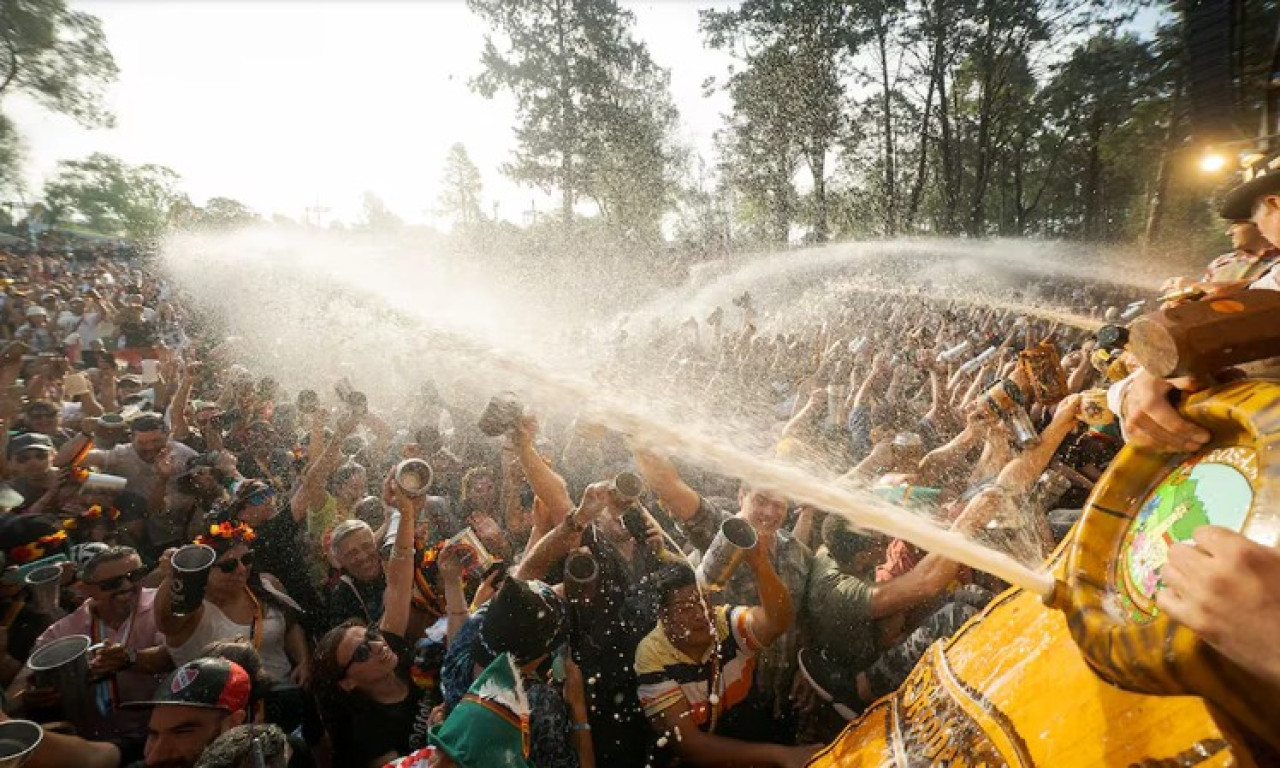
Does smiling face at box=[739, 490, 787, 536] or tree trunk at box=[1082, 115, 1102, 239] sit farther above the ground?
tree trunk at box=[1082, 115, 1102, 239]

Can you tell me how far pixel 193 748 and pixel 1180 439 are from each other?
422 cm

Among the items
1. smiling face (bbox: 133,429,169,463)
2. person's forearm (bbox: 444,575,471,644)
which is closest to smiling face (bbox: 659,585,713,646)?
person's forearm (bbox: 444,575,471,644)

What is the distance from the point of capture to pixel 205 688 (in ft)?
10.1

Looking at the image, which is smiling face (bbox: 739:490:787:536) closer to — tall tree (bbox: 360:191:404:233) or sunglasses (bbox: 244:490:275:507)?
sunglasses (bbox: 244:490:275:507)

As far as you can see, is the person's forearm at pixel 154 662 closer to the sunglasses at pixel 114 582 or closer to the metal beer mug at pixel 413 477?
the sunglasses at pixel 114 582

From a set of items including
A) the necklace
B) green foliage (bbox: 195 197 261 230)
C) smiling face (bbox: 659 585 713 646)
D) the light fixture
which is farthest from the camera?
green foliage (bbox: 195 197 261 230)

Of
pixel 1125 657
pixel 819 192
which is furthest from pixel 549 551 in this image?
pixel 819 192

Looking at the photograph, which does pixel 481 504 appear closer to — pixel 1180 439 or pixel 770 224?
pixel 1180 439

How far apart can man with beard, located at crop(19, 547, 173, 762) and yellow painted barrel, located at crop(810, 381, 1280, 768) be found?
4725 millimetres

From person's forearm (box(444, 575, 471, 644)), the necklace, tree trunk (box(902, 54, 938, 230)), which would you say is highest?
tree trunk (box(902, 54, 938, 230))

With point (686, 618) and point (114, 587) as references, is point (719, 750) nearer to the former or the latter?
point (686, 618)

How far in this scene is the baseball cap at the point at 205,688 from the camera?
119 inches

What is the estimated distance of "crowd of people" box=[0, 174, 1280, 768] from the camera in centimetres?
298

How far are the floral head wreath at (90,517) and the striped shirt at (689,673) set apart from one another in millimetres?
5868
